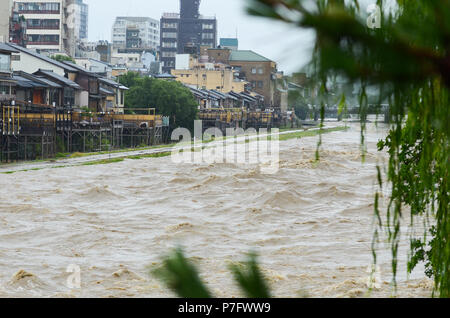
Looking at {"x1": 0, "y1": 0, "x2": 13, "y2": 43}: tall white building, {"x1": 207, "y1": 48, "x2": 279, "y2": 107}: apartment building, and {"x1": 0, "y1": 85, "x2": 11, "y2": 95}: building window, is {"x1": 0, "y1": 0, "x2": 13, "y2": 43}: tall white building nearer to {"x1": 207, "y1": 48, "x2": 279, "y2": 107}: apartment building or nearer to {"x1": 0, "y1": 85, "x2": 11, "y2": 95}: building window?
{"x1": 0, "y1": 85, "x2": 11, "y2": 95}: building window

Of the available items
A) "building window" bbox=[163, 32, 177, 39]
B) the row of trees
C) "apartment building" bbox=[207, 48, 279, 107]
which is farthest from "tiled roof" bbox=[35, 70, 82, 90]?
"building window" bbox=[163, 32, 177, 39]

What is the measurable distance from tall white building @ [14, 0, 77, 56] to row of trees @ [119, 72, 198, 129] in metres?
27.6

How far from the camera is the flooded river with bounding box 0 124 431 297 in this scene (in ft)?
42.7

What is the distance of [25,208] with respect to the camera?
76.4ft

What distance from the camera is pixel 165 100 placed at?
68812 millimetres

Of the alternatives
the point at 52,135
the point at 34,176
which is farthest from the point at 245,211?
the point at 52,135

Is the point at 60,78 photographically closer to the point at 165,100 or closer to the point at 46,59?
the point at 46,59

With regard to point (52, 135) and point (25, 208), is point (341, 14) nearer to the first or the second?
point (25, 208)

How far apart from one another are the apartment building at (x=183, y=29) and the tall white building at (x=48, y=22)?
199 ft

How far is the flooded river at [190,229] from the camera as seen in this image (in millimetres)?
13016

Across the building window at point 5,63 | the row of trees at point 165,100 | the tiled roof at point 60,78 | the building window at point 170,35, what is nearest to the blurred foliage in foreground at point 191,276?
the building window at point 5,63

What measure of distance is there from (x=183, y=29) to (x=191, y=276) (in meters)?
160

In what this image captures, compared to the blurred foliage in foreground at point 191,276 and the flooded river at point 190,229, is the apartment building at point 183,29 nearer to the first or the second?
the flooded river at point 190,229

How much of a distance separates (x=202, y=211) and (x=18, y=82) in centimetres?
2896
